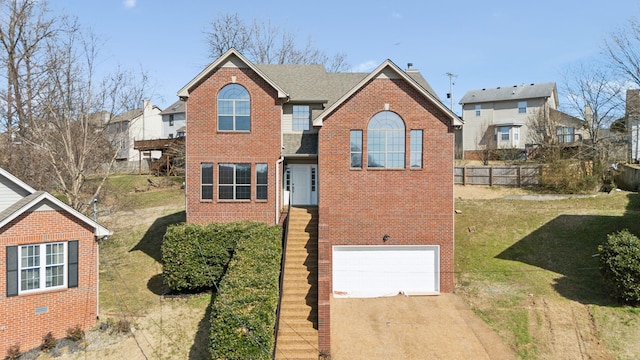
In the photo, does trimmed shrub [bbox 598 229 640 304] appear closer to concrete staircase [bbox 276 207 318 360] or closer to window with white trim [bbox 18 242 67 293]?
concrete staircase [bbox 276 207 318 360]

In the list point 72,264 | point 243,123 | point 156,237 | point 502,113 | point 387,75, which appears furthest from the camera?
point 502,113

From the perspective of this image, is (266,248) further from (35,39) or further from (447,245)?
(35,39)

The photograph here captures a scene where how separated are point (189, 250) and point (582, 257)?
666 inches

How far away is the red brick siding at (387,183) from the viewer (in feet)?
55.5

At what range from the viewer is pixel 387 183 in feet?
55.9

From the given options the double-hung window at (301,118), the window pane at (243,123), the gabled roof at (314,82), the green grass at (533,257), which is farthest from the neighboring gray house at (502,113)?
the window pane at (243,123)

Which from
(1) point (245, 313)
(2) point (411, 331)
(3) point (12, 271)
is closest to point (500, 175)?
(2) point (411, 331)

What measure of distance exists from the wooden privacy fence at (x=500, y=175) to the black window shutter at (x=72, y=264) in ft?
80.1

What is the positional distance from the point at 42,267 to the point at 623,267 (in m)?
20.1

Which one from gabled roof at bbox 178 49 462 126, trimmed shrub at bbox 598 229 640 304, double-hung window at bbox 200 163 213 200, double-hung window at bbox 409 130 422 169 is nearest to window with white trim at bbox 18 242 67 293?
double-hung window at bbox 200 163 213 200

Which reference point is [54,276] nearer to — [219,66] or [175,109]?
[219,66]

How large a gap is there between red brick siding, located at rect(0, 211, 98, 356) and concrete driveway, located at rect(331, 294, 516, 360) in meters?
9.07

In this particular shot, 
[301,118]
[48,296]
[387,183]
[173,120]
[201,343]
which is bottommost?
[201,343]

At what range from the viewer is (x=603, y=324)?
13203 mm
